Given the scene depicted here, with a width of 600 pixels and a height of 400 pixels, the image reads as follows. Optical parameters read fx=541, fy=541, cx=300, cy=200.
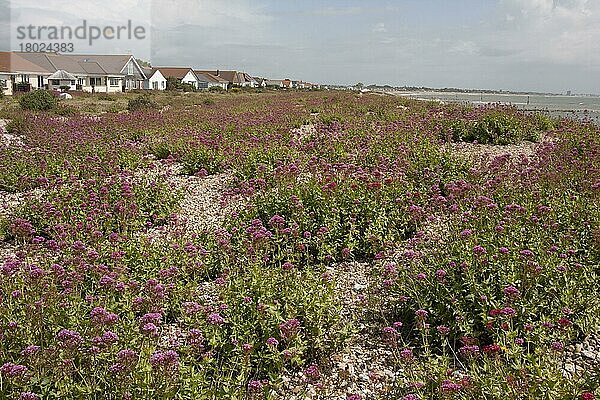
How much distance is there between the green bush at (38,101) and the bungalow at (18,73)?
3566cm

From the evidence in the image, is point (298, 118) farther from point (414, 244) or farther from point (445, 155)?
point (414, 244)

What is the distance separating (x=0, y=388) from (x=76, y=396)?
1.74 feet

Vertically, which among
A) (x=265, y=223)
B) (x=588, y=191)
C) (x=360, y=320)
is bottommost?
(x=360, y=320)

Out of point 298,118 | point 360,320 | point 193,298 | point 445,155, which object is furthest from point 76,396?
point 298,118

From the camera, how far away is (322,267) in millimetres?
6531

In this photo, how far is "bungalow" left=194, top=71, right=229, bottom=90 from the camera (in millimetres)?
113975

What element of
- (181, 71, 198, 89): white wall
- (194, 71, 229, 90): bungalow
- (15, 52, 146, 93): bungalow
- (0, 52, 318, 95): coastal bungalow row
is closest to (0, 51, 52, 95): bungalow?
(0, 52, 318, 95): coastal bungalow row

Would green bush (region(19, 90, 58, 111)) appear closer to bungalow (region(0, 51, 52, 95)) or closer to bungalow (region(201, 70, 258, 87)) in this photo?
bungalow (region(0, 51, 52, 95))

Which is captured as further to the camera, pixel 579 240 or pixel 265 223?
pixel 265 223

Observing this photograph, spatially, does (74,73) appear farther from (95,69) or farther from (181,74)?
(181,74)

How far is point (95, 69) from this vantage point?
79812mm

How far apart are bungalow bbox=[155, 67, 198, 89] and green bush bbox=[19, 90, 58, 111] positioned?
78755 mm

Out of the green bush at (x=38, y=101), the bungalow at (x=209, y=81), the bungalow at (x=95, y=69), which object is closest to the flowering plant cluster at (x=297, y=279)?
the green bush at (x=38, y=101)

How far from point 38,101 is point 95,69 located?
54472 millimetres
